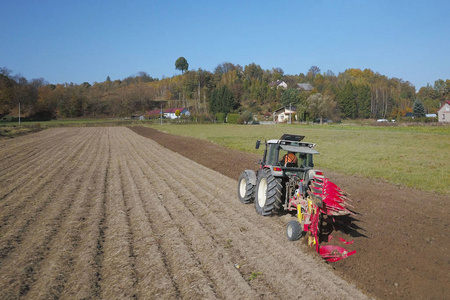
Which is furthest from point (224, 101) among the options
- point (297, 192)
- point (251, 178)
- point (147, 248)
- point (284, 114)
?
point (147, 248)

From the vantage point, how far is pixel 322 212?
18.5ft

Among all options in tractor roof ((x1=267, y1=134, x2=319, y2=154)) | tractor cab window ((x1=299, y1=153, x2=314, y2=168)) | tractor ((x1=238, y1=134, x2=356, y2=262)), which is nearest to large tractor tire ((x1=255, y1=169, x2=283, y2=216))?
tractor ((x1=238, y1=134, x2=356, y2=262))

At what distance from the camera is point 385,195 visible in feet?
34.3

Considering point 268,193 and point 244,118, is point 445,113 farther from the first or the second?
point 268,193

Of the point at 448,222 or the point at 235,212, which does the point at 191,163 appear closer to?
the point at 235,212

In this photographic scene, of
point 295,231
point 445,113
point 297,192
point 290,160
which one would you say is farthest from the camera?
point 445,113

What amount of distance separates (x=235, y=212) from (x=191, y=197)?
6.97 feet

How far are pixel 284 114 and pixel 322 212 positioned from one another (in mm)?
85563

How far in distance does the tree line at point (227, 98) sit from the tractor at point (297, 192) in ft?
233

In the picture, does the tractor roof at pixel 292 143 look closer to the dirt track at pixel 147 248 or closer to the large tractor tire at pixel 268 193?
the large tractor tire at pixel 268 193

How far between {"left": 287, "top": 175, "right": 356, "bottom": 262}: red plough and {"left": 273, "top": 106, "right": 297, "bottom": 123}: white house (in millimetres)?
78357

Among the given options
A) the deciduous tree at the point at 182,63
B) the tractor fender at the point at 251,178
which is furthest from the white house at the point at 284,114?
the deciduous tree at the point at 182,63

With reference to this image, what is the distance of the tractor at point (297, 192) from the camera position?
5.68 m

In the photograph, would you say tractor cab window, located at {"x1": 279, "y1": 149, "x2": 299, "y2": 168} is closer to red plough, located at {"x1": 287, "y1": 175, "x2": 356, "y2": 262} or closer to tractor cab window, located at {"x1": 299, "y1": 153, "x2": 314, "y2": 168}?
tractor cab window, located at {"x1": 299, "y1": 153, "x2": 314, "y2": 168}
